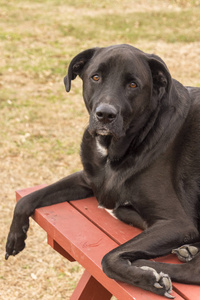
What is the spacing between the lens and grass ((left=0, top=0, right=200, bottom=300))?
13.3ft

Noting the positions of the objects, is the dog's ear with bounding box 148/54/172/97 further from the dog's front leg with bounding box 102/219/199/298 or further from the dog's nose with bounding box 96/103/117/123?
the dog's front leg with bounding box 102/219/199/298

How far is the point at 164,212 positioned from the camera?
9.23ft

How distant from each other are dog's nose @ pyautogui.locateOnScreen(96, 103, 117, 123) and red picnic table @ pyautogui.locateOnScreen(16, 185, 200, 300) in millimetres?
A: 683

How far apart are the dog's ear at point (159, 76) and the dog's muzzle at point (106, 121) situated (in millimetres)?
366

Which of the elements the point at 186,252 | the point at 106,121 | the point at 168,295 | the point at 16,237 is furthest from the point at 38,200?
the point at 168,295

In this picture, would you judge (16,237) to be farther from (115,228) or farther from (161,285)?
(161,285)

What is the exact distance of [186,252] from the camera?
105 inches

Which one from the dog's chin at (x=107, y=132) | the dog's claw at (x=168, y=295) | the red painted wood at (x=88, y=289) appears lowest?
the red painted wood at (x=88, y=289)

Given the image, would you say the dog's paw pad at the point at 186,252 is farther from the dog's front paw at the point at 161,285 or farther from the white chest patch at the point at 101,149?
the white chest patch at the point at 101,149

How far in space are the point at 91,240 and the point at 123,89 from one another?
0.90 m

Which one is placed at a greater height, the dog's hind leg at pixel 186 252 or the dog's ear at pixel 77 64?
the dog's ear at pixel 77 64

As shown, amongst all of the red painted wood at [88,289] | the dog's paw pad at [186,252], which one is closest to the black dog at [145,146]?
the dog's paw pad at [186,252]

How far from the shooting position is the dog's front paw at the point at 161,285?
7.72 ft

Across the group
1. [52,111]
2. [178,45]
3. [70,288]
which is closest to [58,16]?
[178,45]
